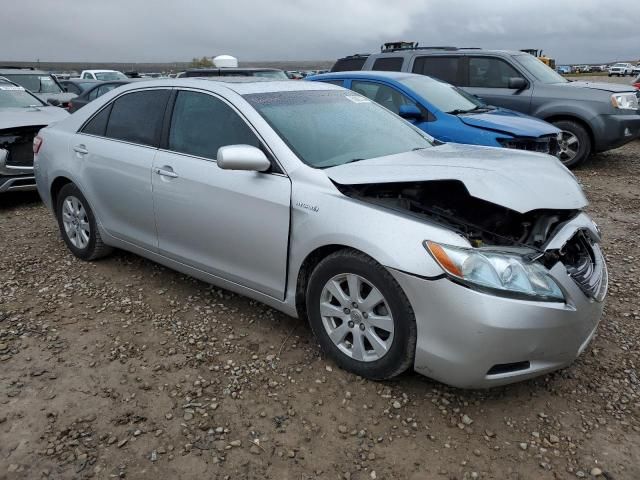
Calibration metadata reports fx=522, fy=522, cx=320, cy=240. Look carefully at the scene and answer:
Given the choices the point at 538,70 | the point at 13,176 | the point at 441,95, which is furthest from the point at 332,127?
the point at 538,70

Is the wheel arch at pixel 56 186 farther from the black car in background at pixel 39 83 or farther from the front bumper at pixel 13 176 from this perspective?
the black car in background at pixel 39 83

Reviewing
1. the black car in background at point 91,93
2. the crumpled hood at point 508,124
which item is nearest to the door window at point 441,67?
the crumpled hood at point 508,124

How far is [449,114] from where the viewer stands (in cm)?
660

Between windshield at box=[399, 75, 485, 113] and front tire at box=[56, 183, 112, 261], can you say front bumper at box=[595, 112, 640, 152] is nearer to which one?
windshield at box=[399, 75, 485, 113]

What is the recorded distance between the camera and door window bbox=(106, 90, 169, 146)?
3.78 meters

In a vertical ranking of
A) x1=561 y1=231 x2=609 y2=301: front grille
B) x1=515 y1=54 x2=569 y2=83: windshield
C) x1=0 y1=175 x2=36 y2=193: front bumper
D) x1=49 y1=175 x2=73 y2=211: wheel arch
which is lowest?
x1=0 y1=175 x2=36 y2=193: front bumper

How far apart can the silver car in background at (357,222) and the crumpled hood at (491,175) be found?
0.04 ft

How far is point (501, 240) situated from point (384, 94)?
4636 millimetres

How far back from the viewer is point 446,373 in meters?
2.52

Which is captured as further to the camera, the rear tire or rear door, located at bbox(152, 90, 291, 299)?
the rear tire

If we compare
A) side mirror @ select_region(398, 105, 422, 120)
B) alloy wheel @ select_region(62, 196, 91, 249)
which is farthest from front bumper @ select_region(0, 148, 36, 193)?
side mirror @ select_region(398, 105, 422, 120)

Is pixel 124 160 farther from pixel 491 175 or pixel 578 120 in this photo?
pixel 578 120

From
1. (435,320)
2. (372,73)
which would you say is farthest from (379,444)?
(372,73)

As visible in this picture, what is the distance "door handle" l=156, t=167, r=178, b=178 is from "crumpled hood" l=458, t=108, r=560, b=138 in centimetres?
417
